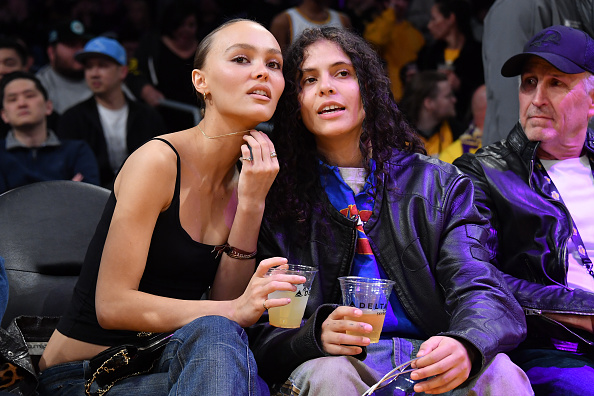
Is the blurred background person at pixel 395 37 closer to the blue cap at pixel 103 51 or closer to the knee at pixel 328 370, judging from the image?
the blue cap at pixel 103 51

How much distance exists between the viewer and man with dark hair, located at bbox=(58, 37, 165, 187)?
225 inches

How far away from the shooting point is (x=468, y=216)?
2617 millimetres

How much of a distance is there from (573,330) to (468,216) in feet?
1.91

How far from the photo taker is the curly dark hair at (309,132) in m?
2.76

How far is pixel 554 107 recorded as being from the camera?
301cm

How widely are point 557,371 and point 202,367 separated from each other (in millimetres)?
1323

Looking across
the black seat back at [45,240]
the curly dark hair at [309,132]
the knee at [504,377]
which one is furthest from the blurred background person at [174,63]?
the knee at [504,377]

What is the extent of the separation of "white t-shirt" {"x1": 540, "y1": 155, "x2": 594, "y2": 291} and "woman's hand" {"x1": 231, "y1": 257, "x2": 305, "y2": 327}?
49.4 inches

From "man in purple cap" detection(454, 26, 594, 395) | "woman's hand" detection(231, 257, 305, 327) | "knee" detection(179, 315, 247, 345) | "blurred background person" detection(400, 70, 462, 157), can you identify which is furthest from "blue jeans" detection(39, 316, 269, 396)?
"blurred background person" detection(400, 70, 462, 157)

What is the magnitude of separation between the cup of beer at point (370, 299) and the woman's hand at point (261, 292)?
162 mm

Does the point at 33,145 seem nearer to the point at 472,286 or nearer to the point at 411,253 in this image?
the point at 411,253

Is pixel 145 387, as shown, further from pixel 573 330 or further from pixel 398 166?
pixel 573 330

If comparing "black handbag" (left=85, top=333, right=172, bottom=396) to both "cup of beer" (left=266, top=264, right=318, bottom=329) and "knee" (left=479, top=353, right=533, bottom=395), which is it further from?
"knee" (left=479, top=353, right=533, bottom=395)

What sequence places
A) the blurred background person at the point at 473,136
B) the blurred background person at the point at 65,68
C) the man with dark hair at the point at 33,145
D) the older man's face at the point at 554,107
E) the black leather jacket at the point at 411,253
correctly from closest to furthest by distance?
1. the black leather jacket at the point at 411,253
2. the older man's face at the point at 554,107
3. the man with dark hair at the point at 33,145
4. the blurred background person at the point at 473,136
5. the blurred background person at the point at 65,68
